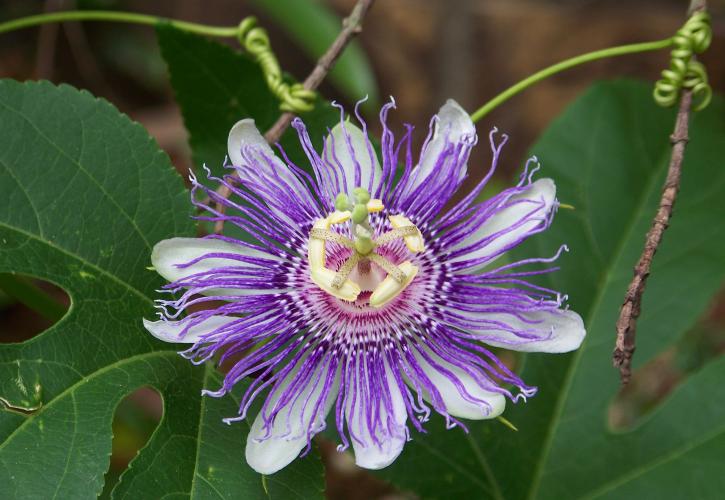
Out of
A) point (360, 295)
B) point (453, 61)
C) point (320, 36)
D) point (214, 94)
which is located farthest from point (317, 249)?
point (453, 61)

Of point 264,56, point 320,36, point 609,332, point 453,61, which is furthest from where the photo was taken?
point 453,61

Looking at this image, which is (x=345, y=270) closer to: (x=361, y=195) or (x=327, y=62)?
(x=361, y=195)

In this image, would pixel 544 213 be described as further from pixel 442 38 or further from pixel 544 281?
pixel 442 38

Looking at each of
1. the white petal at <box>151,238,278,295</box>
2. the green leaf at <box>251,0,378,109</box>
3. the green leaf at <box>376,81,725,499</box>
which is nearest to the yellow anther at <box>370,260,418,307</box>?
the white petal at <box>151,238,278,295</box>

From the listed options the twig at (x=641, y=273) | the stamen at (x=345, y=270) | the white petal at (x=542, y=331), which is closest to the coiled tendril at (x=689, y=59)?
the twig at (x=641, y=273)

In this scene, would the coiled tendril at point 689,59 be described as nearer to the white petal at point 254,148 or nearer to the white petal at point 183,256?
the white petal at point 254,148

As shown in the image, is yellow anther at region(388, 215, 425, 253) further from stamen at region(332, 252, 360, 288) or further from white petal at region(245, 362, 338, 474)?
white petal at region(245, 362, 338, 474)
